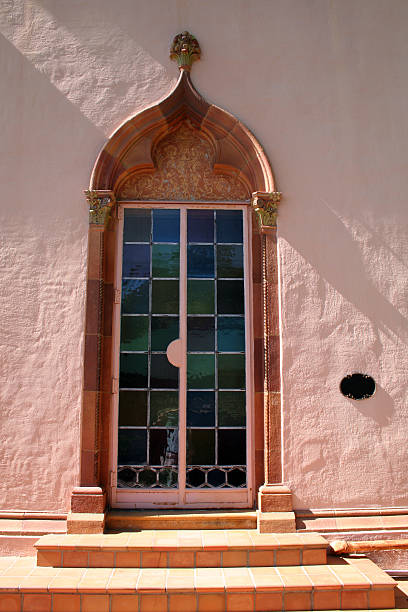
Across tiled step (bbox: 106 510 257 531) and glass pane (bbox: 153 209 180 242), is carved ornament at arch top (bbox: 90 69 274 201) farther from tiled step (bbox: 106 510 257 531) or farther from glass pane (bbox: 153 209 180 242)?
tiled step (bbox: 106 510 257 531)

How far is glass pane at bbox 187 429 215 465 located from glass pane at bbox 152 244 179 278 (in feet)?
4.74

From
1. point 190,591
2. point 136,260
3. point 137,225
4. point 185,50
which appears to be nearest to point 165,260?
point 136,260

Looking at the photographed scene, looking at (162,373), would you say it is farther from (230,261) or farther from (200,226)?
(200,226)

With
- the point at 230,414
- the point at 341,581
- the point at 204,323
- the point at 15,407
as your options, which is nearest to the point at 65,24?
the point at 204,323

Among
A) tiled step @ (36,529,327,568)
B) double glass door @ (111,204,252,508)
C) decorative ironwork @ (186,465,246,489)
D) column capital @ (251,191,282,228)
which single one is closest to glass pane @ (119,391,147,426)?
double glass door @ (111,204,252,508)

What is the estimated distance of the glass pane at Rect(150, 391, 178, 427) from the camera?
477cm

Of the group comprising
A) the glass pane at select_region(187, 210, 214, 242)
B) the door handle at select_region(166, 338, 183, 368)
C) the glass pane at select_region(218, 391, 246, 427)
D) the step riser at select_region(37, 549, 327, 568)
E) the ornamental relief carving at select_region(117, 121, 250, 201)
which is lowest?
the step riser at select_region(37, 549, 327, 568)

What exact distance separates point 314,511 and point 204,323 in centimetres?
187

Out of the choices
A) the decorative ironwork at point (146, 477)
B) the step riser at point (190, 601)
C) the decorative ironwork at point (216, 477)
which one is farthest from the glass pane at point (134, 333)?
the step riser at point (190, 601)

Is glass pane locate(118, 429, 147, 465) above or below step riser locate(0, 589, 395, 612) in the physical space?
above

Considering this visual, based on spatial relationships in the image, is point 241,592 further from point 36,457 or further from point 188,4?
point 188,4

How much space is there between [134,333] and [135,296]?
35 cm

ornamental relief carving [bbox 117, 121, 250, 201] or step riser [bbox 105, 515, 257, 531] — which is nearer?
step riser [bbox 105, 515, 257, 531]

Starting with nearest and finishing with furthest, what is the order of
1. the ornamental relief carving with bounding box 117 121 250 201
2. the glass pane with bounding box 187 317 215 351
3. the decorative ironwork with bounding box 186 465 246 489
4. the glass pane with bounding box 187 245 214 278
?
the decorative ironwork with bounding box 186 465 246 489 → the glass pane with bounding box 187 317 215 351 → the glass pane with bounding box 187 245 214 278 → the ornamental relief carving with bounding box 117 121 250 201
